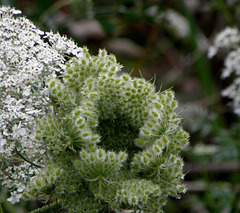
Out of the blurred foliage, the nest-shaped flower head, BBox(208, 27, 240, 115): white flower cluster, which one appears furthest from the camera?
the blurred foliage

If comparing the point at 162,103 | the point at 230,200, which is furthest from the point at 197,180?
the point at 162,103

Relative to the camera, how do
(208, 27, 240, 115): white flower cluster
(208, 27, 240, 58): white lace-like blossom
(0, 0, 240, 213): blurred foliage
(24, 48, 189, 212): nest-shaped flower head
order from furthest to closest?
(0, 0, 240, 213): blurred foliage < (208, 27, 240, 58): white lace-like blossom < (208, 27, 240, 115): white flower cluster < (24, 48, 189, 212): nest-shaped flower head

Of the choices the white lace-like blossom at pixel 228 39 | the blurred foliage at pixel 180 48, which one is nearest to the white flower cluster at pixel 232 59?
the white lace-like blossom at pixel 228 39

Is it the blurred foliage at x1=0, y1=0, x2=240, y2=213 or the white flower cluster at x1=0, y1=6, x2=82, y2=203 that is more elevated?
the blurred foliage at x1=0, y1=0, x2=240, y2=213

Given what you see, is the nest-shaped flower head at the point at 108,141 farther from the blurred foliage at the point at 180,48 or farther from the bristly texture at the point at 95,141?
the blurred foliage at the point at 180,48

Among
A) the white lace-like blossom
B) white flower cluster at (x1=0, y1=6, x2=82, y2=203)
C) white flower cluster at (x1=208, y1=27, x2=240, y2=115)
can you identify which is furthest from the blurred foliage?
white flower cluster at (x1=0, y1=6, x2=82, y2=203)

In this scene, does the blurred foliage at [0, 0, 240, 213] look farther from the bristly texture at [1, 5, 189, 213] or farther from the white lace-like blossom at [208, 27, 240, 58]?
the bristly texture at [1, 5, 189, 213]

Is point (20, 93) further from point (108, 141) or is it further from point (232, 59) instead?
point (232, 59)
